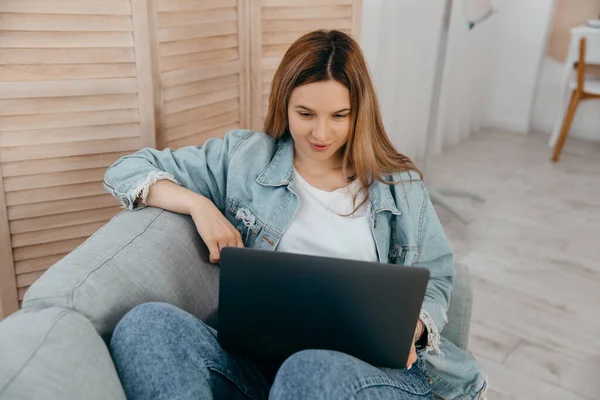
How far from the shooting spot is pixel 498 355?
6.23 ft

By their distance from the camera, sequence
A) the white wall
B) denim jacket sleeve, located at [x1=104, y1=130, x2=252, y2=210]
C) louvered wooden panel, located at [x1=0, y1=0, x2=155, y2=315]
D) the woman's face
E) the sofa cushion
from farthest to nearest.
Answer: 1. the white wall
2. louvered wooden panel, located at [x1=0, y1=0, x2=155, y2=315]
3. denim jacket sleeve, located at [x1=104, y1=130, x2=252, y2=210]
4. the woman's face
5. the sofa cushion

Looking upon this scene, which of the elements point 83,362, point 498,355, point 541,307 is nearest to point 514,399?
point 498,355

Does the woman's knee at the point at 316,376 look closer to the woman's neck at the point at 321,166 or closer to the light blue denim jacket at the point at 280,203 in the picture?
the light blue denim jacket at the point at 280,203

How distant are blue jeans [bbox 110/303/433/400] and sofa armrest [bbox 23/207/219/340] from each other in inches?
3.3

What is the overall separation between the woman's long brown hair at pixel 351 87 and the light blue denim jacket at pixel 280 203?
→ 0.04 m

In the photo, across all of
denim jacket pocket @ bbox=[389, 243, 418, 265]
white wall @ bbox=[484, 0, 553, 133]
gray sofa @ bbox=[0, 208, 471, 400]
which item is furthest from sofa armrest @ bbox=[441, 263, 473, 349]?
white wall @ bbox=[484, 0, 553, 133]

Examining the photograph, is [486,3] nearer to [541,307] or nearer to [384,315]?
[541,307]

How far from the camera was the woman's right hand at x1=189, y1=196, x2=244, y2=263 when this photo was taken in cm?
124

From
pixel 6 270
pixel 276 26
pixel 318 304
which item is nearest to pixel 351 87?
pixel 318 304

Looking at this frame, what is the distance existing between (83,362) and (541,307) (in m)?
1.70

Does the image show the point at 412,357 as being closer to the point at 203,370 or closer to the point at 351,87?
the point at 203,370

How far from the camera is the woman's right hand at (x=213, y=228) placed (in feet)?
4.07

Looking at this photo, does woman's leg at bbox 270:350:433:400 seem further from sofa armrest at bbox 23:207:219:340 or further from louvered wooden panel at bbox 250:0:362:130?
louvered wooden panel at bbox 250:0:362:130

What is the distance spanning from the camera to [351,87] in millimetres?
1230
